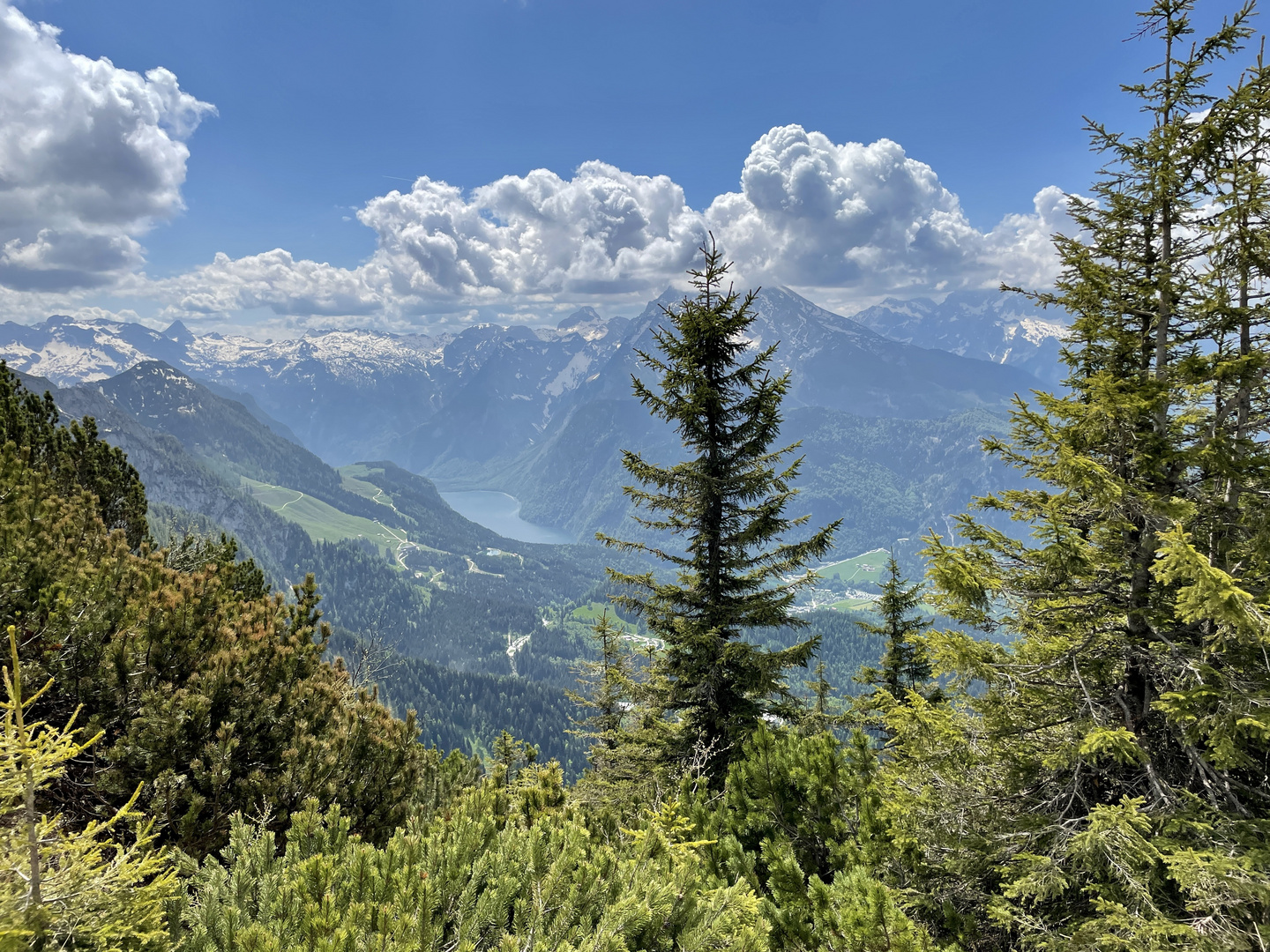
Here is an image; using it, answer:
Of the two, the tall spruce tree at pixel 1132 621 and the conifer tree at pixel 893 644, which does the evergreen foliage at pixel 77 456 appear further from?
the conifer tree at pixel 893 644

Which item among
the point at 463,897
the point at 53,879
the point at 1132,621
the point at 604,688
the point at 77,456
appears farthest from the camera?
the point at 604,688

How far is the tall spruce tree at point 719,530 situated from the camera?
485 inches

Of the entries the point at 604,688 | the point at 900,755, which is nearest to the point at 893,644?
the point at 604,688

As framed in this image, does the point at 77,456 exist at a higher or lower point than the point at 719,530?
higher

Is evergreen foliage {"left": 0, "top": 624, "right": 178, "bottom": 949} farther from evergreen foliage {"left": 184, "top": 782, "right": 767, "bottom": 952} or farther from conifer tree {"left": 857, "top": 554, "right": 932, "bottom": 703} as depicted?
conifer tree {"left": 857, "top": 554, "right": 932, "bottom": 703}

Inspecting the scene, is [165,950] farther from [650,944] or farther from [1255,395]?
[1255,395]

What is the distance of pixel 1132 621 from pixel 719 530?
757cm

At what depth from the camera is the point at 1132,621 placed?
6324 mm

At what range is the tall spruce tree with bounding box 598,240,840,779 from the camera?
40.4 feet

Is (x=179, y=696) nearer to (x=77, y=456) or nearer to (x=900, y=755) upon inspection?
(x=900, y=755)

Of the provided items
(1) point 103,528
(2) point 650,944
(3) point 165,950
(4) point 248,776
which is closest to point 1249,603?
(2) point 650,944

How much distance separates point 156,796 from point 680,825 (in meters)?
6.30

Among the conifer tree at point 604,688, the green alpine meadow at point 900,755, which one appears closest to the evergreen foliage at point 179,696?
the green alpine meadow at point 900,755

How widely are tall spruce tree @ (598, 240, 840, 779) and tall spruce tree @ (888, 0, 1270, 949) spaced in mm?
5014
